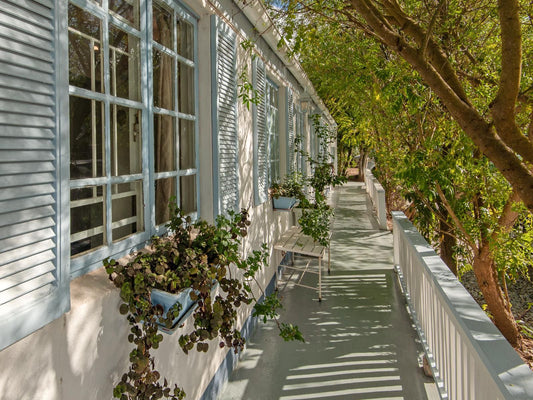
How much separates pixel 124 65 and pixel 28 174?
102 cm

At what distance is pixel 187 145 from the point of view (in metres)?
2.83

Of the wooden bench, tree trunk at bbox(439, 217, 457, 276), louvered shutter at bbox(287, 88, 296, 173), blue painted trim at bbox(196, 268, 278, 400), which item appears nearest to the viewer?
blue painted trim at bbox(196, 268, 278, 400)

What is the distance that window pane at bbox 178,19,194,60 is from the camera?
2713 millimetres

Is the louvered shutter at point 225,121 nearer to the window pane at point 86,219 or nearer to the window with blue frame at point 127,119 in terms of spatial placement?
the window with blue frame at point 127,119

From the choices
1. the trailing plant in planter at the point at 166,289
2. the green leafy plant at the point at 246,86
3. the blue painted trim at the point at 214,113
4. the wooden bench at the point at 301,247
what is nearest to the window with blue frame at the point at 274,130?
the wooden bench at the point at 301,247

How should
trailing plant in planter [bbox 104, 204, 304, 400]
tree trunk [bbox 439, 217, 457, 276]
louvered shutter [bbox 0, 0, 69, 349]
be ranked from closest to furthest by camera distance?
1. louvered shutter [bbox 0, 0, 69, 349]
2. trailing plant in planter [bbox 104, 204, 304, 400]
3. tree trunk [bbox 439, 217, 457, 276]

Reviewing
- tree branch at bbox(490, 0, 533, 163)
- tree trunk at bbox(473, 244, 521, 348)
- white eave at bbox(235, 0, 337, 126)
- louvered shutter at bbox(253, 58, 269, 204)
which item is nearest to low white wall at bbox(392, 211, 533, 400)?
tree branch at bbox(490, 0, 533, 163)

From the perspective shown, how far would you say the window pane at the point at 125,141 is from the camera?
1992 mm

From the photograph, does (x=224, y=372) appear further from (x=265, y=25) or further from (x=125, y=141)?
(x=265, y=25)

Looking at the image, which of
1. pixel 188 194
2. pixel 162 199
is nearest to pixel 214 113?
pixel 188 194

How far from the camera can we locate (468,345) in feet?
6.16

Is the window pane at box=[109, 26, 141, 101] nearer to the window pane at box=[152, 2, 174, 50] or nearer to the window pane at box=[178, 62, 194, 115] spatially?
the window pane at box=[152, 2, 174, 50]

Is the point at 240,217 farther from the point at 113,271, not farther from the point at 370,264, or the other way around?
the point at 370,264

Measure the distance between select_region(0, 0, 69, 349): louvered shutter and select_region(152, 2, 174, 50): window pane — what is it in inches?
44.2
